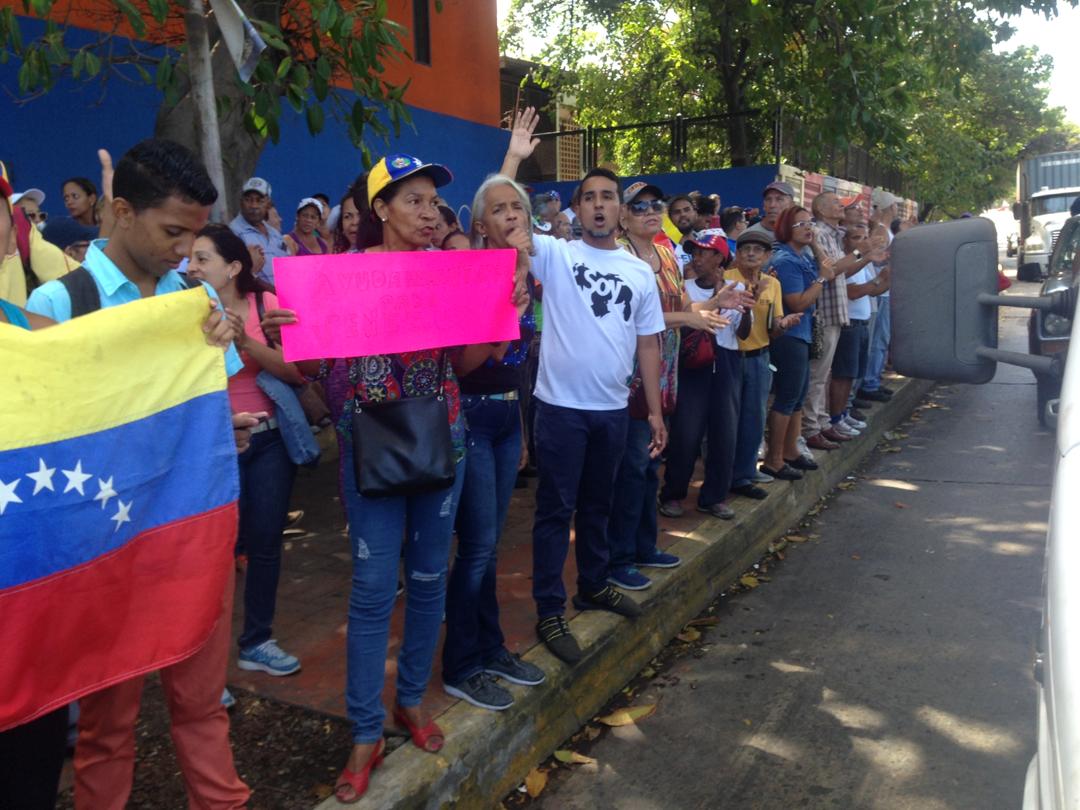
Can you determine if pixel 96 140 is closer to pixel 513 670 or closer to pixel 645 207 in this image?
pixel 645 207

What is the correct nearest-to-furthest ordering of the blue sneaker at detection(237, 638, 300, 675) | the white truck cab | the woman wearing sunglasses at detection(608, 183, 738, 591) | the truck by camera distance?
the blue sneaker at detection(237, 638, 300, 675) < the woman wearing sunglasses at detection(608, 183, 738, 591) < the white truck cab < the truck

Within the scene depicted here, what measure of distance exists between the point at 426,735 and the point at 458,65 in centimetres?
1095

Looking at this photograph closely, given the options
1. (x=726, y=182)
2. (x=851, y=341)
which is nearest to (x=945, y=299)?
(x=851, y=341)

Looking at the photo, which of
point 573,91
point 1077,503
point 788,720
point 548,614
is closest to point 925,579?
point 788,720

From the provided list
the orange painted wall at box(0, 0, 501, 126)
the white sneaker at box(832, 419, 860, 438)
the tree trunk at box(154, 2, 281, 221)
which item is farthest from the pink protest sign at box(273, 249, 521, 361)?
the orange painted wall at box(0, 0, 501, 126)

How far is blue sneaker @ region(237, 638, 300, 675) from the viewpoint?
380cm

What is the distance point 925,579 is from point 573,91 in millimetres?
14337

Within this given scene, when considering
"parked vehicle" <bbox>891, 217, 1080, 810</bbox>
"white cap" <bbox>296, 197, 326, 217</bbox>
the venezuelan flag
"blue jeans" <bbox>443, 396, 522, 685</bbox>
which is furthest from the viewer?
"white cap" <bbox>296, 197, 326, 217</bbox>

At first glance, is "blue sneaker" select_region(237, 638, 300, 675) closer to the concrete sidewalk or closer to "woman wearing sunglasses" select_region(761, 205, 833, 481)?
the concrete sidewalk

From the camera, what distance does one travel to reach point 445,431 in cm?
297

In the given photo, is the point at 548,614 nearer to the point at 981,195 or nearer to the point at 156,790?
the point at 156,790

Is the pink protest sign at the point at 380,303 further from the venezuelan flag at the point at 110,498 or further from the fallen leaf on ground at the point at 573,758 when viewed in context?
the fallen leaf on ground at the point at 573,758

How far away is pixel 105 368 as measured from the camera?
7.16ft

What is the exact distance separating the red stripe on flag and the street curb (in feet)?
2.90
